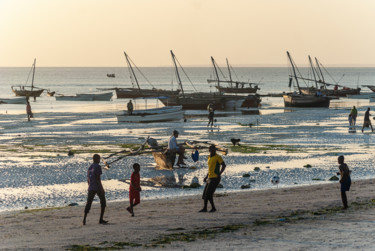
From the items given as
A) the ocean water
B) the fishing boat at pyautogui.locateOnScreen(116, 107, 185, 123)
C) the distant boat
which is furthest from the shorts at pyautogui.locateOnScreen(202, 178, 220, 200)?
the distant boat

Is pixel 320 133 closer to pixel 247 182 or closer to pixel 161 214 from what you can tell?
pixel 247 182

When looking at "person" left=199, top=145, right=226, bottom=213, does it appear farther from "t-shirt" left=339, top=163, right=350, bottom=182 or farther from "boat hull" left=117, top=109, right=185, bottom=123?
"boat hull" left=117, top=109, right=185, bottom=123

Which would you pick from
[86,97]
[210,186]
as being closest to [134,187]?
[210,186]

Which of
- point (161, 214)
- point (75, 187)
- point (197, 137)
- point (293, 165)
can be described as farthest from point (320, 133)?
point (161, 214)

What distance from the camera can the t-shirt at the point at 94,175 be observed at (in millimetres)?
13883

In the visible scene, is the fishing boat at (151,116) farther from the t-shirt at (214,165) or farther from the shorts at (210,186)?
the t-shirt at (214,165)

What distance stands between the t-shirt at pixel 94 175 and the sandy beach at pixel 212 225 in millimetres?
897

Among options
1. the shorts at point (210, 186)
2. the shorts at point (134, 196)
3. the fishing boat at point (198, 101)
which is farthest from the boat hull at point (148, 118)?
the shorts at point (210, 186)

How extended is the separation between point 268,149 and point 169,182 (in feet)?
34.0

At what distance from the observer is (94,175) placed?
13922mm

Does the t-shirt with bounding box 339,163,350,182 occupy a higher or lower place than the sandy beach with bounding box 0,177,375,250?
higher

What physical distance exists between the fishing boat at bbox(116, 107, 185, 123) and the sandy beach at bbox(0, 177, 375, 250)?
32.7 m

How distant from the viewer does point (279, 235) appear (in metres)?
12.6

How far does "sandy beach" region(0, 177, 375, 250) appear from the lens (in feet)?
39.7
